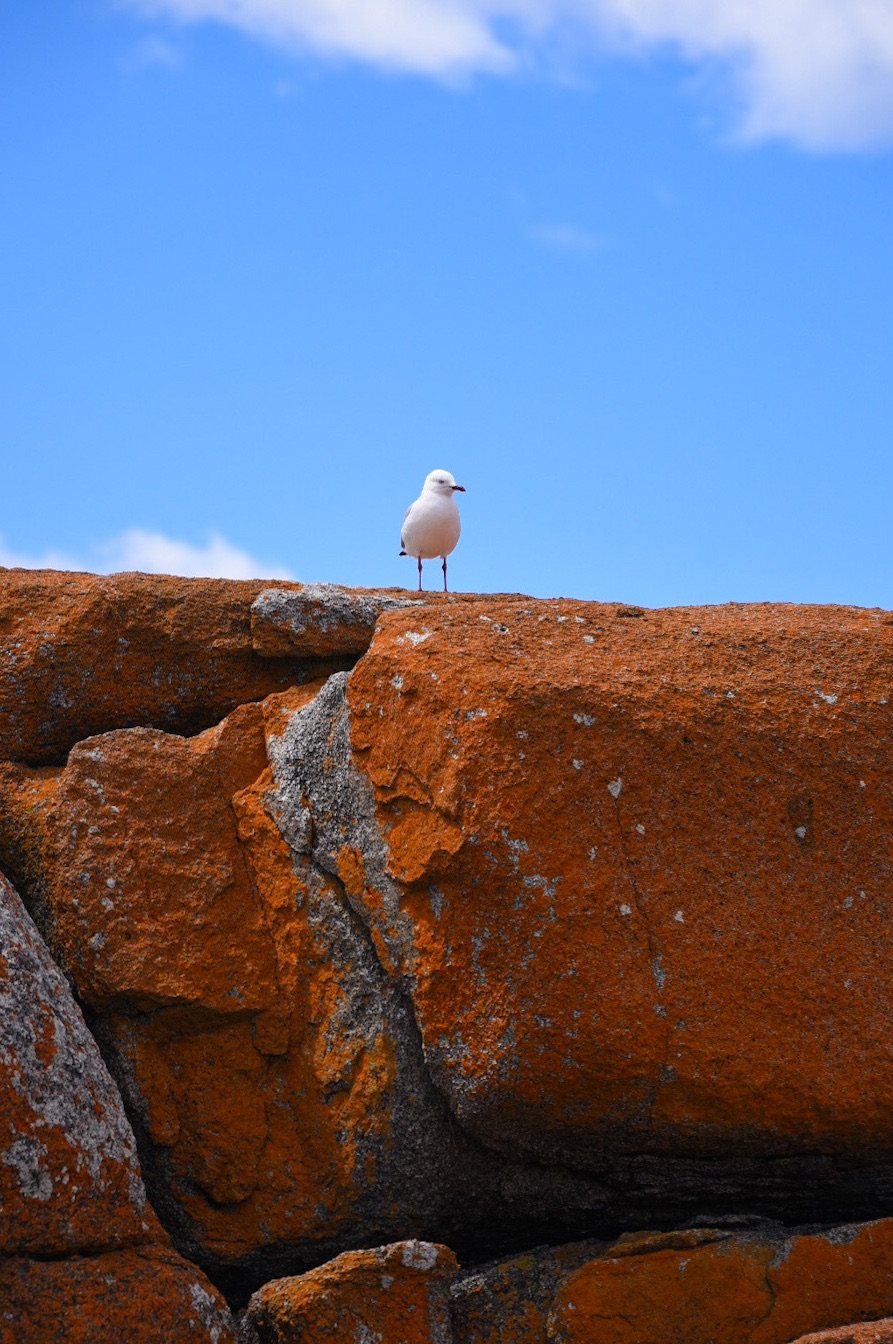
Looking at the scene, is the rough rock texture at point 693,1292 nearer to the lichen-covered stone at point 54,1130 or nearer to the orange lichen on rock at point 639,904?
the orange lichen on rock at point 639,904

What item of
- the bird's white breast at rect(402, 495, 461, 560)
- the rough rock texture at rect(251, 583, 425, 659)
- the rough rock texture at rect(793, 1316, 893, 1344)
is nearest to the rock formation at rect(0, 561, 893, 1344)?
the rough rock texture at rect(251, 583, 425, 659)

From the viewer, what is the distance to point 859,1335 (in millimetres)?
4578

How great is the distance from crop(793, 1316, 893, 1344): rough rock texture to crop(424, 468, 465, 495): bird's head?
29.7 feet

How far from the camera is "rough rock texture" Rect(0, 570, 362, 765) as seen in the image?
263 inches

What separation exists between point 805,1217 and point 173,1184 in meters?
2.69

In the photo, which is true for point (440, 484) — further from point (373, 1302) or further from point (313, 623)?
point (373, 1302)

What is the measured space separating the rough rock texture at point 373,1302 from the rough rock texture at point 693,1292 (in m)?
0.30

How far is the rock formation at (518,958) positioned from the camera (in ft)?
16.8

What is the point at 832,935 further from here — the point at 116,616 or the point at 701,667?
the point at 116,616

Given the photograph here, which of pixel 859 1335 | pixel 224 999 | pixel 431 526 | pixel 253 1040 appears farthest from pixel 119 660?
pixel 431 526

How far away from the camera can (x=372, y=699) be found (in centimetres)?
576

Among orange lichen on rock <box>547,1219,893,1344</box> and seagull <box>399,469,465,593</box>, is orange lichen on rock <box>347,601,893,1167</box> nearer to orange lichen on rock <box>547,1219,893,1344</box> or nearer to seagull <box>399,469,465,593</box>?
orange lichen on rock <box>547,1219,893,1344</box>

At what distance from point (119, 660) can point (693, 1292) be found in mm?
3877

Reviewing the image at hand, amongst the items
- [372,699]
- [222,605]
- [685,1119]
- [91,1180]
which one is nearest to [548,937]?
[685,1119]
